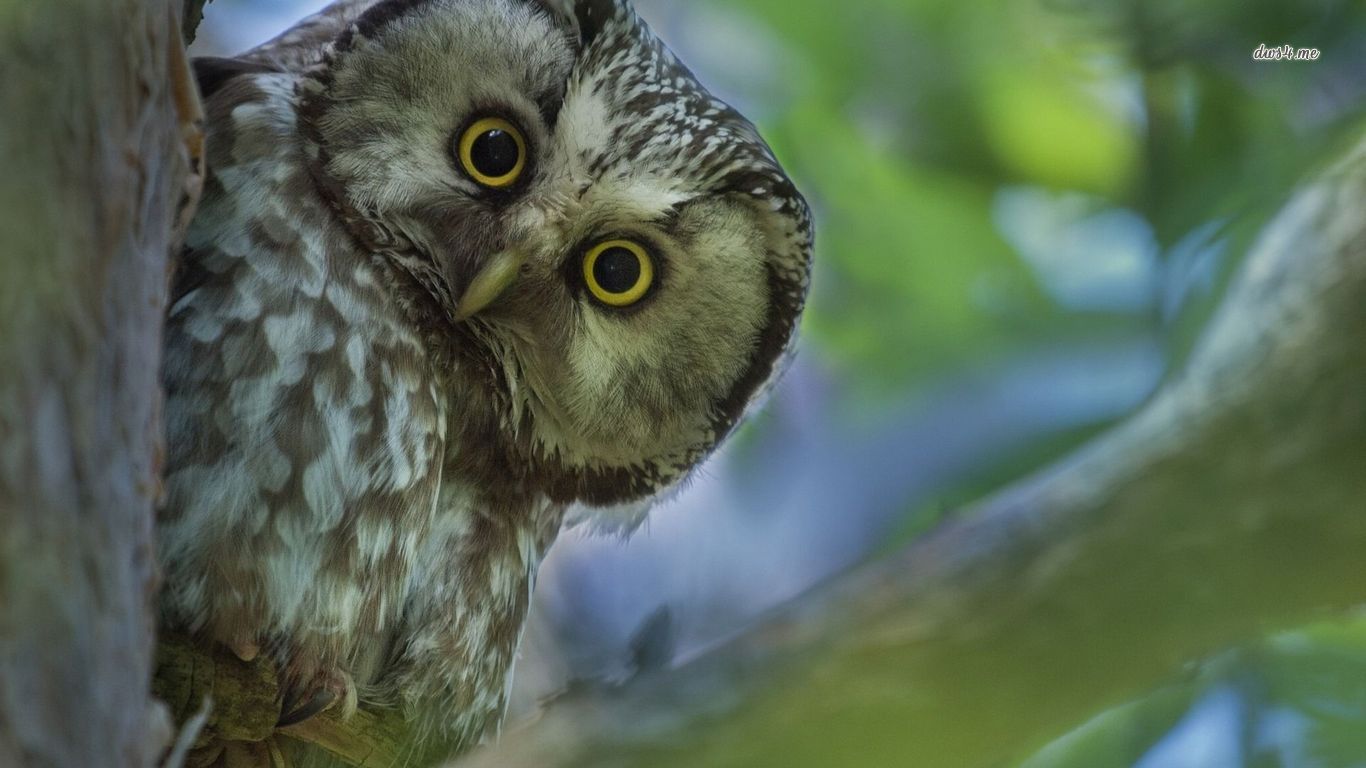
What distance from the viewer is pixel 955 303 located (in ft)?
6.73

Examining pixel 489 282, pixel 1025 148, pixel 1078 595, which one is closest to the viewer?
pixel 1078 595

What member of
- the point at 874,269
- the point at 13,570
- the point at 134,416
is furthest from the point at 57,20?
the point at 874,269

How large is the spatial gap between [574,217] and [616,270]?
0.13 metres

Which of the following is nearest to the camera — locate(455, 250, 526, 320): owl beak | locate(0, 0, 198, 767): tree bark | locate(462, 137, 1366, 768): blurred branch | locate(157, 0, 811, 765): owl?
locate(0, 0, 198, 767): tree bark

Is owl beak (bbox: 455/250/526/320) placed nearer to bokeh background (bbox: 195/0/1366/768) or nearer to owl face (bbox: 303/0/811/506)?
owl face (bbox: 303/0/811/506)

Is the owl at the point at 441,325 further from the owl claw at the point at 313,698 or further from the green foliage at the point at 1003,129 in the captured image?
the green foliage at the point at 1003,129

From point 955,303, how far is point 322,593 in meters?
1.13

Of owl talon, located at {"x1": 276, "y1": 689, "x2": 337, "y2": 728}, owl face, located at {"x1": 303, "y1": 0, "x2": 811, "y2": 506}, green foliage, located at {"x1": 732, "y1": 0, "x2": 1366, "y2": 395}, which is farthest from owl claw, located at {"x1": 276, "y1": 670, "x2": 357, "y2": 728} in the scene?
green foliage, located at {"x1": 732, "y1": 0, "x2": 1366, "y2": 395}

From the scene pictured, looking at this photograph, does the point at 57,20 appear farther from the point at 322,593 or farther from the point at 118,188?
the point at 322,593

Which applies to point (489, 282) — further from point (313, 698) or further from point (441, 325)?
point (313, 698)

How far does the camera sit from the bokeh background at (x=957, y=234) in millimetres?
1862

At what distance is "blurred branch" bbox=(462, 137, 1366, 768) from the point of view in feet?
4.24

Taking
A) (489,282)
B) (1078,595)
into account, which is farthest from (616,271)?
(1078,595)

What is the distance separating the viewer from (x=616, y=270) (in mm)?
1838
